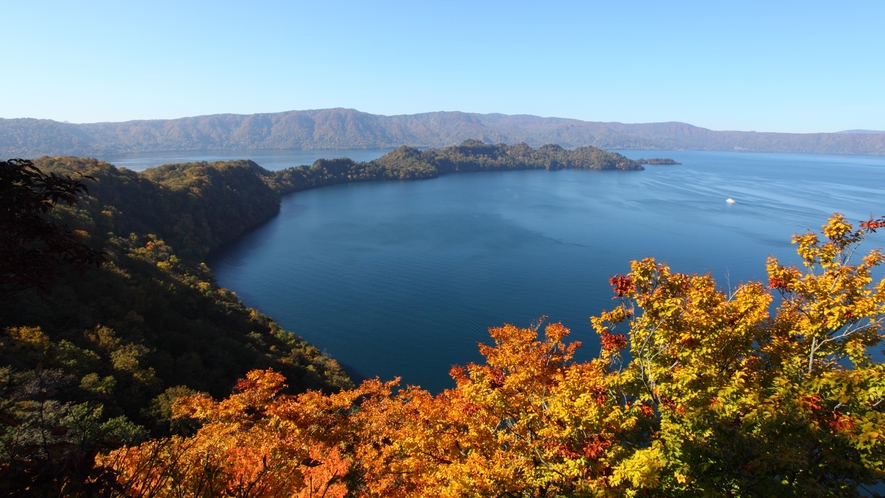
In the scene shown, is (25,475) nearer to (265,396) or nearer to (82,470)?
(82,470)

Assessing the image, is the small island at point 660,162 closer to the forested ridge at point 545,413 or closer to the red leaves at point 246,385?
the forested ridge at point 545,413

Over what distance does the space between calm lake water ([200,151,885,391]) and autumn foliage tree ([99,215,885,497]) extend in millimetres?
1813

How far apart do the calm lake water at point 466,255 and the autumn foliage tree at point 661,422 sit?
1813 mm

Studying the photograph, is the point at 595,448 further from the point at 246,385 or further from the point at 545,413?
the point at 246,385

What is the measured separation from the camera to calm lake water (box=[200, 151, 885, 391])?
1258 inches

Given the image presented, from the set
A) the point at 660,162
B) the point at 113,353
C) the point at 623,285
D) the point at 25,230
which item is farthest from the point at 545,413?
the point at 660,162

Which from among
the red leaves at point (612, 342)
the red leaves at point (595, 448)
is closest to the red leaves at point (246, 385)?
the red leaves at point (595, 448)

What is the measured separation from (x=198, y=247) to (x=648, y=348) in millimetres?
49990

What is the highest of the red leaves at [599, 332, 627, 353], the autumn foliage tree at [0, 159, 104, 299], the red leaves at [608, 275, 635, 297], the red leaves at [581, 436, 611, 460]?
the autumn foliage tree at [0, 159, 104, 299]

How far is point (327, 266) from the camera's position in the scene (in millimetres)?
46125

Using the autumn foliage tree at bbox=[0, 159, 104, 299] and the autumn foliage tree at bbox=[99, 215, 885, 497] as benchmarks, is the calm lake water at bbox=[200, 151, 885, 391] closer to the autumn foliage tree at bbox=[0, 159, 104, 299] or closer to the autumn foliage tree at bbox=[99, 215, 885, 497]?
the autumn foliage tree at bbox=[99, 215, 885, 497]

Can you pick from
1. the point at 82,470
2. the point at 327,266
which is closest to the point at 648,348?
the point at 82,470

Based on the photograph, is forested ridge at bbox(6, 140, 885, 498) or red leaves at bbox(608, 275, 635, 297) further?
red leaves at bbox(608, 275, 635, 297)

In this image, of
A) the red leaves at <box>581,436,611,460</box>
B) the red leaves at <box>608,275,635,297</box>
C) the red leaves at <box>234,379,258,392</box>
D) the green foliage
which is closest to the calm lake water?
the red leaves at <box>608,275,635,297</box>
